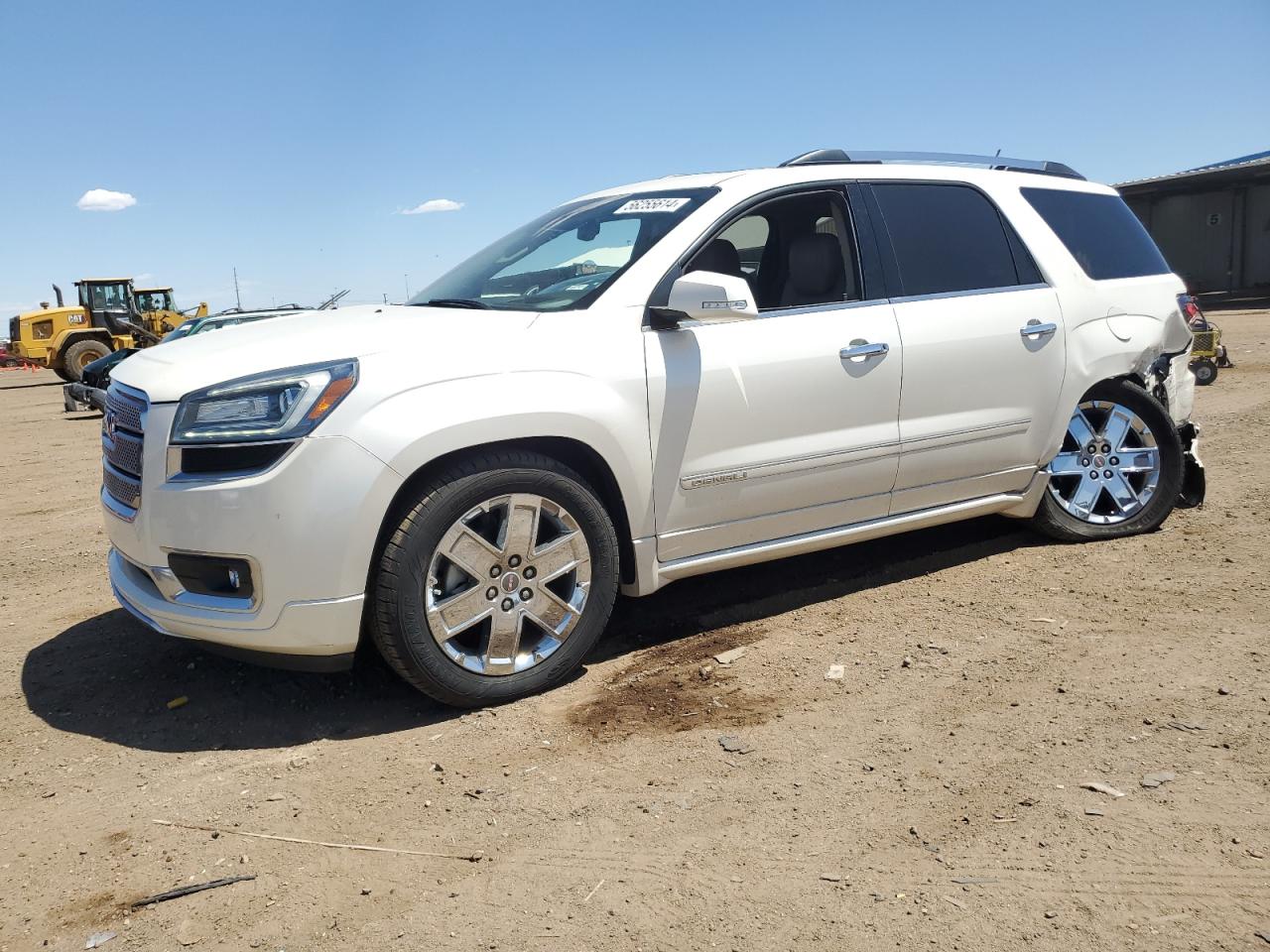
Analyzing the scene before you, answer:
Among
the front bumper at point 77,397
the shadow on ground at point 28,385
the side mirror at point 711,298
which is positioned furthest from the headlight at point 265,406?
the shadow on ground at point 28,385

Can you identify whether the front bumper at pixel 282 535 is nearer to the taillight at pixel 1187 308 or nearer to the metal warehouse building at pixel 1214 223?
the taillight at pixel 1187 308

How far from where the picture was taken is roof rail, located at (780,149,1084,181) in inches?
176

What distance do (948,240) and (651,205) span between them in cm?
139

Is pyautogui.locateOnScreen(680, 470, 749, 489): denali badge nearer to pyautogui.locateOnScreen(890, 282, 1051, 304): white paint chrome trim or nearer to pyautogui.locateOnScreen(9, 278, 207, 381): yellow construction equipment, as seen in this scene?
pyautogui.locateOnScreen(890, 282, 1051, 304): white paint chrome trim

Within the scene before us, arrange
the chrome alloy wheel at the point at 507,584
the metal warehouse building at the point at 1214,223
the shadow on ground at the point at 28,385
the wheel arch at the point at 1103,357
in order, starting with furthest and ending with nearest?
the shadow on ground at the point at 28,385 → the metal warehouse building at the point at 1214,223 → the wheel arch at the point at 1103,357 → the chrome alloy wheel at the point at 507,584

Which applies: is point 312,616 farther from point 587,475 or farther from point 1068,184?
point 1068,184

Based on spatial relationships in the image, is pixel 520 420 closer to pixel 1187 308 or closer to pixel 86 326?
pixel 1187 308

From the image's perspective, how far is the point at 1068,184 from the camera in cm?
523

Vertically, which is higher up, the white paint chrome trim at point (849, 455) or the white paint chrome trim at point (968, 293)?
the white paint chrome trim at point (968, 293)

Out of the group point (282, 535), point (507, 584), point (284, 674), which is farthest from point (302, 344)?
point (284, 674)

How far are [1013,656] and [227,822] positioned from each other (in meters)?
2.73

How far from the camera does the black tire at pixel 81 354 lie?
2764 centimetres

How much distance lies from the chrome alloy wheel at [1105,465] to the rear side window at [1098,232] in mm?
696

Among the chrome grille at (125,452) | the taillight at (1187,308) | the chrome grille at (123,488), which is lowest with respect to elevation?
the chrome grille at (123,488)
